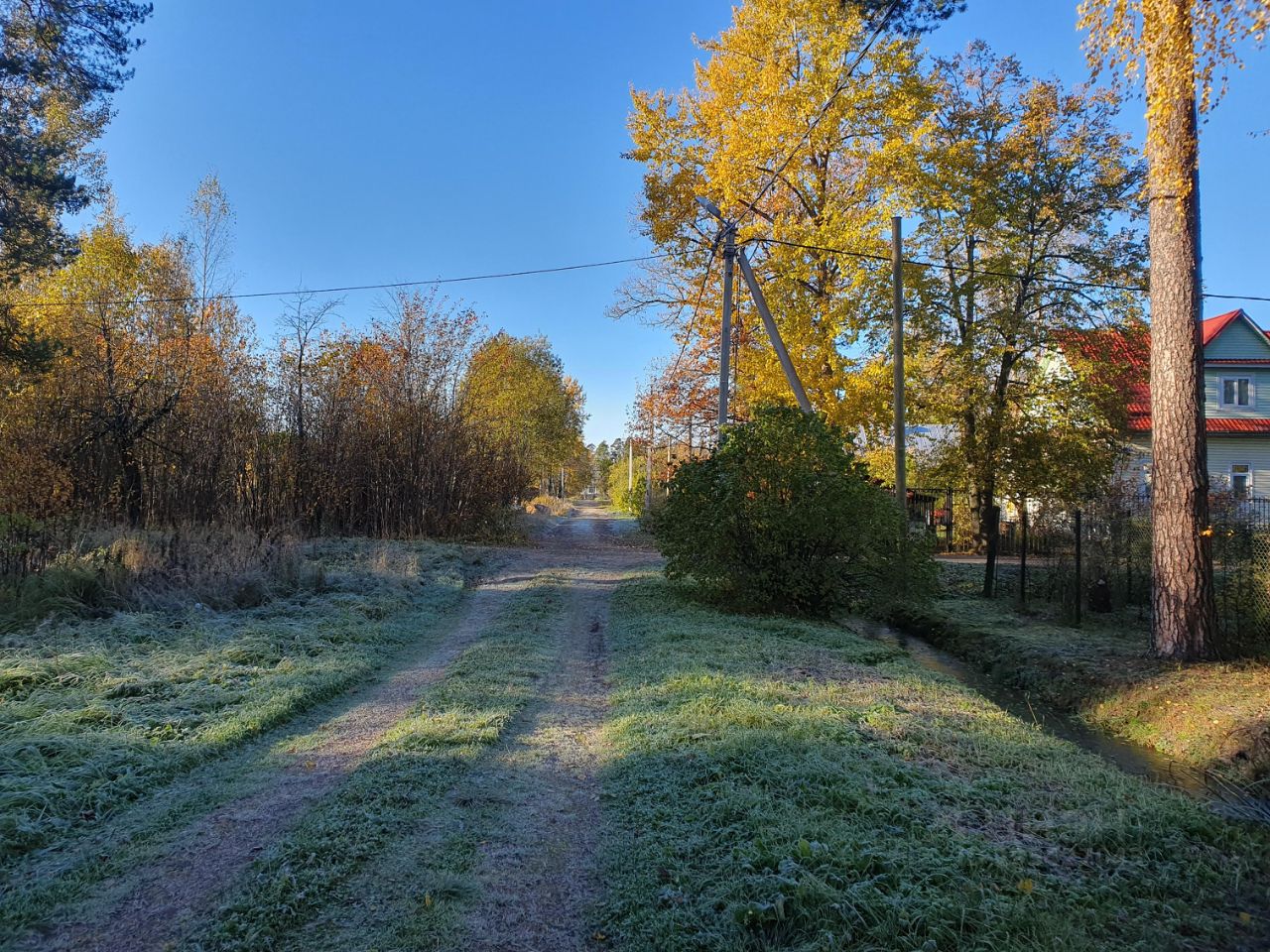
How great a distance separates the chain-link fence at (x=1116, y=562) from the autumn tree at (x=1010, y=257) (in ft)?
4.61

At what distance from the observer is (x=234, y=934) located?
276 cm

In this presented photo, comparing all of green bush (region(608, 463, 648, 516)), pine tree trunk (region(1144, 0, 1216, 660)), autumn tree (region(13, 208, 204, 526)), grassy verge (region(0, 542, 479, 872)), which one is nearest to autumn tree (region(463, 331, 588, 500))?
green bush (region(608, 463, 648, 516))

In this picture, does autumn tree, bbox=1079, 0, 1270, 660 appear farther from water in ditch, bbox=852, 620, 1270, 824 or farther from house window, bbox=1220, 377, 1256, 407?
house window, bbox=1220, 377, 1256, 407

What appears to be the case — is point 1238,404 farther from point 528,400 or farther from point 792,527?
point 528,400

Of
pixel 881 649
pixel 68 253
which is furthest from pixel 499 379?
pixel 881 649

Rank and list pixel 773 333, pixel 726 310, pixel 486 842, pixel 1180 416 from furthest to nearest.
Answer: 1. pixel 726 310
2. pixel 773 333
3. pixel 1180 416
4. pixel 486 842

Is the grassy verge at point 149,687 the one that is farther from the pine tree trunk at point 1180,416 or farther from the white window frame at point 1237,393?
the white window frame at point 1237,393

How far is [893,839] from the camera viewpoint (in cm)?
338

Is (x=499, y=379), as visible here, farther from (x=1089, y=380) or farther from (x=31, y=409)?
(x=1089, y=380)

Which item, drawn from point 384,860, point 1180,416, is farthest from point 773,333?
point 384,860

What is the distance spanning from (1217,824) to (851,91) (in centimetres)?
1550

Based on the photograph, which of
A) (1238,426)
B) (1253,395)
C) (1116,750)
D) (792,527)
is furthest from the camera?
(1253,395)

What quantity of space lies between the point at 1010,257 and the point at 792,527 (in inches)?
443

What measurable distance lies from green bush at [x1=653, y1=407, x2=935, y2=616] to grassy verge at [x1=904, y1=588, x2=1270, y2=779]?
1.75 meters
